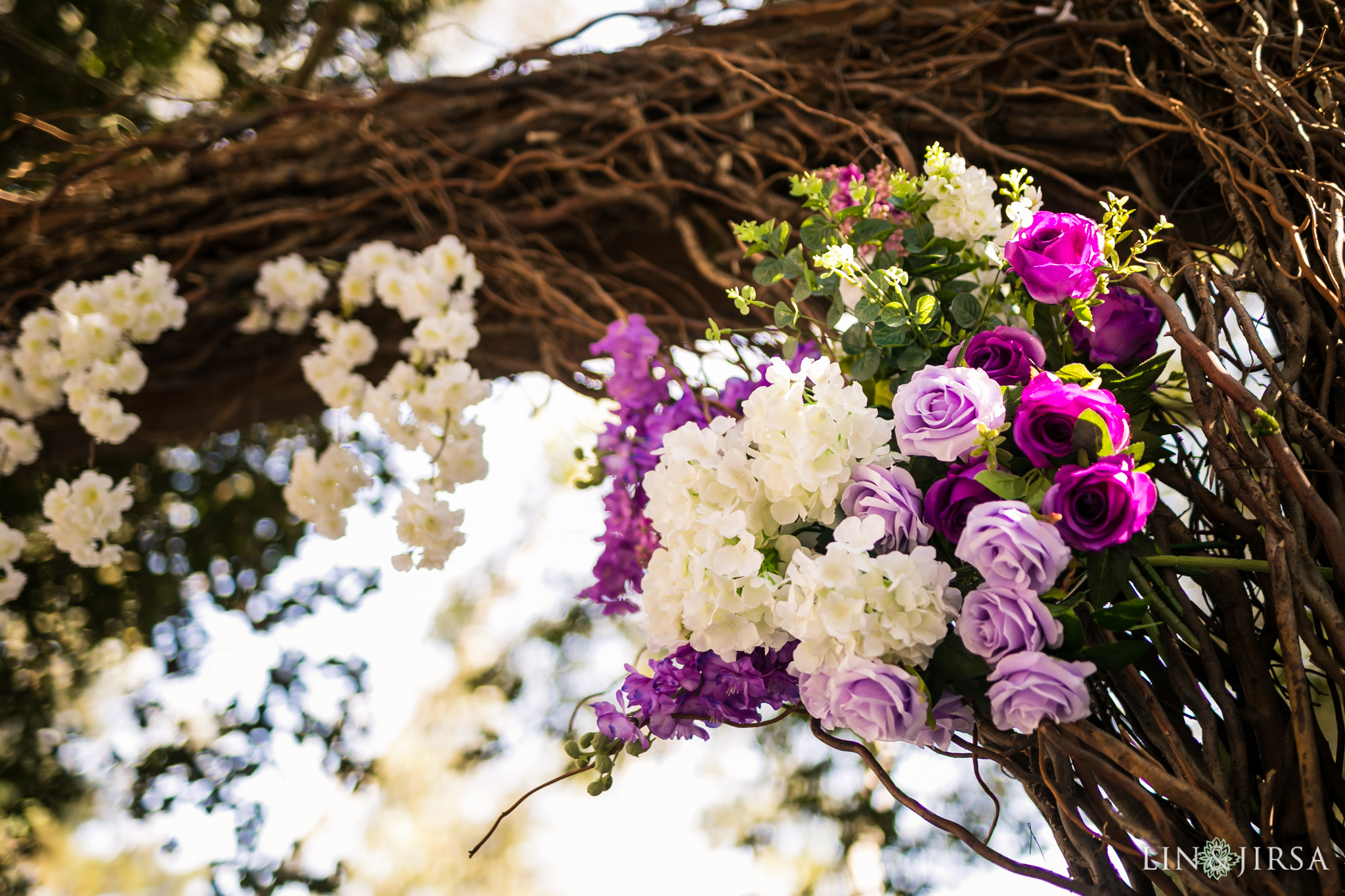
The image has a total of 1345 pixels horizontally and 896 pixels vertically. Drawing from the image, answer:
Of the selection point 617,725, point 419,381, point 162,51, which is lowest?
point 617,725

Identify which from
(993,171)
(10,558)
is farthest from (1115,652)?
(10,558)

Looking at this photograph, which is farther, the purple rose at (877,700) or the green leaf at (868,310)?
the green leaf at (868,310)

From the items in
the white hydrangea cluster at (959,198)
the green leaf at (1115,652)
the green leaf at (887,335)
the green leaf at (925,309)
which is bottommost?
the green leaf at (1115,652)

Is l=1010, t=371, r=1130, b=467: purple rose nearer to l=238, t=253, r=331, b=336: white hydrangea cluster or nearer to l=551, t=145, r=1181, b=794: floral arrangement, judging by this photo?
l=551, t=145, r=1181, b=794: floral arrangement

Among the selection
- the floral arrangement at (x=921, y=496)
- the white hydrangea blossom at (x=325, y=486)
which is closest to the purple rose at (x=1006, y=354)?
the floral arrangement at (x=921, y=496)

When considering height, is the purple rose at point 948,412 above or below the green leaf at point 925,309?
below

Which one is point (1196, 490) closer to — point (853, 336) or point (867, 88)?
point (853, 336)

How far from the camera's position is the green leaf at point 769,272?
0.62m

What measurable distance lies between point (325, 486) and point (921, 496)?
0.86 m

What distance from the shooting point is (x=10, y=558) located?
1.20m

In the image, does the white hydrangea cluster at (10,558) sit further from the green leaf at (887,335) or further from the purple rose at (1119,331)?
the purple rose at (1119,331)

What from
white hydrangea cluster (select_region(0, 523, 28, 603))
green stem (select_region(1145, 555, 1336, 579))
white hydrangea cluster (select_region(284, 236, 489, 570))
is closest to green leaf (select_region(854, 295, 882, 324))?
green stem (select_region(1145, 555, 1336, 579))

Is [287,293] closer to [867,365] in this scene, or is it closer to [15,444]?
[15,444]

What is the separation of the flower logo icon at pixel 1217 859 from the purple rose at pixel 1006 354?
301mm
